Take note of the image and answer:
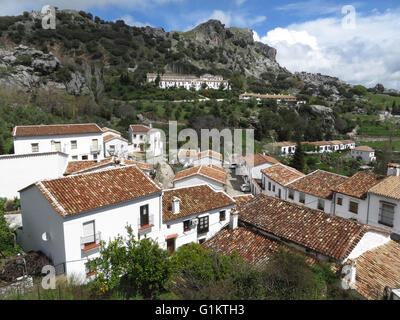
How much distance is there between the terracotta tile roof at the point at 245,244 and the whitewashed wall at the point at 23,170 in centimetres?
1378

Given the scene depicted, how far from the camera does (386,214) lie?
16234 mm

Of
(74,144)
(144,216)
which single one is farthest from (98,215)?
(74,144)

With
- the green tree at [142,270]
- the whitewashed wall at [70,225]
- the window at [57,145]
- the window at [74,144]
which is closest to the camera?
the green tree at [142,270]

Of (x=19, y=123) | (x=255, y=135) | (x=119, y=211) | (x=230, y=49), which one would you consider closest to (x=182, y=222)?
(x=119, y=211)

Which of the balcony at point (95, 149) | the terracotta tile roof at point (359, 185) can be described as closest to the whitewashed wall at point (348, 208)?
the terracotta tile roof at point (359, 185)

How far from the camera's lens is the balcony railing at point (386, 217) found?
16.0m

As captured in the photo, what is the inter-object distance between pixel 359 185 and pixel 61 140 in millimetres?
24711

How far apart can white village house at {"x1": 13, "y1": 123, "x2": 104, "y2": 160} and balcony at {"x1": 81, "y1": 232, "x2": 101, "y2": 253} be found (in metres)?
16.6

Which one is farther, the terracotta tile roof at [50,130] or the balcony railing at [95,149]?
the balcony railing at [95,149]

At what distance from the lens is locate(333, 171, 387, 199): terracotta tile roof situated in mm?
17438

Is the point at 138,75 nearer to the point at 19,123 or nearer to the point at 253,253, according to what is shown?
the point at 19,123

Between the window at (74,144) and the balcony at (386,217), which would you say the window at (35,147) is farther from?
the balcony at (386,217)

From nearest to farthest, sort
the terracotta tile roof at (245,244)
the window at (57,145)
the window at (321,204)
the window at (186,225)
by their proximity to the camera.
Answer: the terracotta tile roof at (245,244) < the window at (186,225) < the window at (321,204) < the window at (57,145)

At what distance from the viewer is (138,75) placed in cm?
7806
